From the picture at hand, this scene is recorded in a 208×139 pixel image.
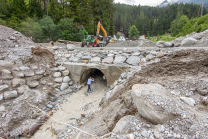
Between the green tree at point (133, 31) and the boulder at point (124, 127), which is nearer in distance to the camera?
the boulder at point (124, 127)

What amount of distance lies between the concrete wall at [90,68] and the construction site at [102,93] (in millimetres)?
33

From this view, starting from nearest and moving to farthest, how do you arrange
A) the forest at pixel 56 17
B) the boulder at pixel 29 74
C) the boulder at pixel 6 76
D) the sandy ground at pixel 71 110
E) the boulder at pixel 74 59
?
the sandy ground at pixel 71 110, the boulder at pixel 6 76, the boulder at pixel 29 74, the boulder at pixel 74 59, the forest at pixel 56 17

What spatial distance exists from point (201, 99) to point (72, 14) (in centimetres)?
2162

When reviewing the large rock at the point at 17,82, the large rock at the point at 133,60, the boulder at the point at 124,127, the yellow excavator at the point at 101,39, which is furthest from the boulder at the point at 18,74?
the yellow excavator at the point at 101,39

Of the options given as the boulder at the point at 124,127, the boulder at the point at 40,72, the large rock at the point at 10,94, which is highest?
the boulder at the point at 40,72

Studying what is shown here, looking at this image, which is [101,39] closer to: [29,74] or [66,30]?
[66,30]

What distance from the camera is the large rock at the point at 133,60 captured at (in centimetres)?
595

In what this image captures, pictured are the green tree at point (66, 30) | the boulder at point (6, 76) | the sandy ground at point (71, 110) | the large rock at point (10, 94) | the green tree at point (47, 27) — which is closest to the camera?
the sandy ground at point (71, 110)

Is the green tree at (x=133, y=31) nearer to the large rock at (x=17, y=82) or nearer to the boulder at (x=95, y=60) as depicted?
the boulder at (x=95, y=60)

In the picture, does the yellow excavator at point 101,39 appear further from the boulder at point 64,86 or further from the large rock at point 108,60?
the boulder at point 64,86

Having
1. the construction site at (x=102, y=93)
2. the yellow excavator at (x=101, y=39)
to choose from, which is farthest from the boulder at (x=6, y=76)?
the yellow excavator at (x=101, y=39)

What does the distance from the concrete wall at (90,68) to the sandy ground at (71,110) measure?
81 cm

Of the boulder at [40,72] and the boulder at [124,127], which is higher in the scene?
the boulder at [40,72]

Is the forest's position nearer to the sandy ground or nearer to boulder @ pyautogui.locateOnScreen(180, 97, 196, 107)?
the sandy ground
